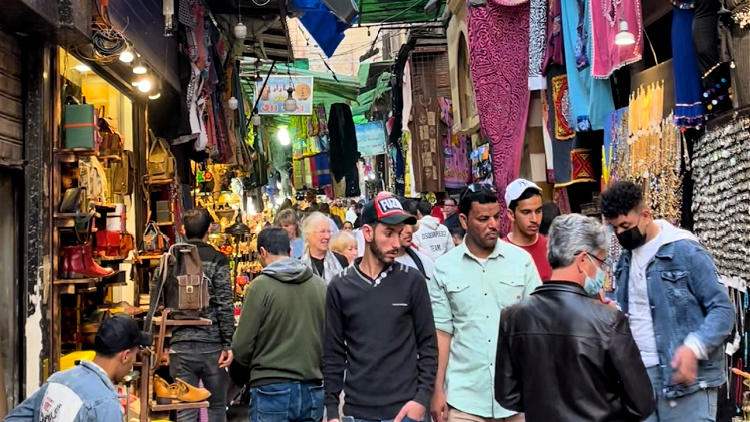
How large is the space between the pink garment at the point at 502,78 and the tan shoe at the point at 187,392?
451 centimetres

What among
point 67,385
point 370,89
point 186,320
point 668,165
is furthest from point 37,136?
point 370,89

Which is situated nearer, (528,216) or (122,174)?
(528,216)

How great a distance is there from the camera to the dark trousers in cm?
686

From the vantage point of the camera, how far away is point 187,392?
6.69 m

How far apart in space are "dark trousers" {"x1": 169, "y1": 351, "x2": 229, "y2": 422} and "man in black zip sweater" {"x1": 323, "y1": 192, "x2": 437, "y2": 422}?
2.95 m

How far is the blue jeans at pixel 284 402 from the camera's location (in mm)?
5137

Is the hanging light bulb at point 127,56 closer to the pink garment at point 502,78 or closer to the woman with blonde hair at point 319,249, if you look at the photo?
the woman with blonde hair at point 319,249

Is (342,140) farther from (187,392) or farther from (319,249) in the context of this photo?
(187,392)

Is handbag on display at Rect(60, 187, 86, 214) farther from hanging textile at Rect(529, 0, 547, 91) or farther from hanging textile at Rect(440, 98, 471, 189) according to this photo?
hanging textile at Rect(440, 98, 471, 189)

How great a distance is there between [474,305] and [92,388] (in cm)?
189

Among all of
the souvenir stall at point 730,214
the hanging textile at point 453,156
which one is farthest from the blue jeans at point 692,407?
the hanging textile at point 453,156

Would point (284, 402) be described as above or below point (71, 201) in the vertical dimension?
below

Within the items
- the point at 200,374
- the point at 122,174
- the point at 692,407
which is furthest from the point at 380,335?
the point at 122,174

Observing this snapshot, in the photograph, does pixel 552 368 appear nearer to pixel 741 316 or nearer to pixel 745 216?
pixel 745 216
